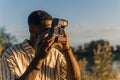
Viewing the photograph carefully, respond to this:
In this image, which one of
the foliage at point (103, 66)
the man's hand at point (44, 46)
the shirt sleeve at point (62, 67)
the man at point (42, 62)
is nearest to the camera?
the man's hand at point (44, 46)

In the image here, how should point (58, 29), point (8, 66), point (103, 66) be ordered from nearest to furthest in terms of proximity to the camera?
1. point (58, 29)
2. point (8, 66)
3. point (103, 66)

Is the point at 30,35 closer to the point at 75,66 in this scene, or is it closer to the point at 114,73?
the point at 75,66

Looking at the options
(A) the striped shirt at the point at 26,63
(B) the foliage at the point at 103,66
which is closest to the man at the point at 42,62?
(A) the striped shirt at the point at 26,63

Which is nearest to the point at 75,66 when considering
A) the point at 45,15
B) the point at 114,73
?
the point at 45,15

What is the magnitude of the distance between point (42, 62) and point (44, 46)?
0.71 feet

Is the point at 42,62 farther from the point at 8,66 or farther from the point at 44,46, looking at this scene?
the point at 8,66

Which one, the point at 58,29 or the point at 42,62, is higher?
the point at 58,29

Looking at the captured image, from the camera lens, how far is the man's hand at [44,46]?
14.1 ft

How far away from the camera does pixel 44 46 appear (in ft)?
14.2

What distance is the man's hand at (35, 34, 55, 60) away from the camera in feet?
14.1

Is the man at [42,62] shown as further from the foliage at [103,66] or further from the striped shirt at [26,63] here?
the foliage at [103,66]

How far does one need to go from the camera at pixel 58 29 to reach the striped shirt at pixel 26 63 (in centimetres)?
39

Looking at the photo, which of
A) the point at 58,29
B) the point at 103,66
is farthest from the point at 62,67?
the point at 103,66

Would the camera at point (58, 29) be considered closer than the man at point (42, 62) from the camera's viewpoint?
Yes
